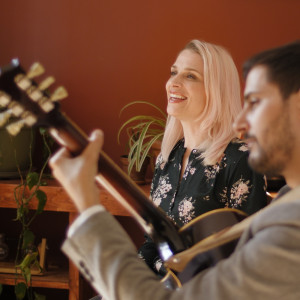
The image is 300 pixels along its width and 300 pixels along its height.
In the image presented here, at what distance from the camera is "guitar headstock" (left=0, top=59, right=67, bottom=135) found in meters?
0.86

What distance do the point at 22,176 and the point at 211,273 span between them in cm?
171

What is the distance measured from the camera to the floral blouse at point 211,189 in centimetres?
162

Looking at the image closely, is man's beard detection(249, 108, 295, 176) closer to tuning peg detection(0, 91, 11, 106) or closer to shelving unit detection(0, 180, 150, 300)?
tuning peg detection(0, 91, 11, 106)

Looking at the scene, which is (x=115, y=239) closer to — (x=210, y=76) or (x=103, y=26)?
(x=210, y=76)

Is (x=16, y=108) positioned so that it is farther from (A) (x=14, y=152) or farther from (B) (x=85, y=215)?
(A) (x=14, y=152)

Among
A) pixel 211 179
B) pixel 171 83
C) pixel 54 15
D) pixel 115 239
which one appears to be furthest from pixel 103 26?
pixel 115 239

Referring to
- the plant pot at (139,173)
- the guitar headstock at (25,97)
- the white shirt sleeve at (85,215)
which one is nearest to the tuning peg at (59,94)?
the guitar headstock at (25,97)

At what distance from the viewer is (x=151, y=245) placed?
1.77 m

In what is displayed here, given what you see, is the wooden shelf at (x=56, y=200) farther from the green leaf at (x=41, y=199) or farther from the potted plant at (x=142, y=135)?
the potted plant at (x=142, y=135)

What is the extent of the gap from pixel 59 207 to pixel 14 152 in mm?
371

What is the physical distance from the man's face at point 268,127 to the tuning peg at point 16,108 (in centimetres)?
42

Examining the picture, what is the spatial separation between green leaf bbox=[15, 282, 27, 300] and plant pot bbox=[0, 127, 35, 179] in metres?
0.52

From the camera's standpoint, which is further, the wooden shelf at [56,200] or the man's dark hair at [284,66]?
the wooden shelf at [56,200]

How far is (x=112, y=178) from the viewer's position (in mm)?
1062
